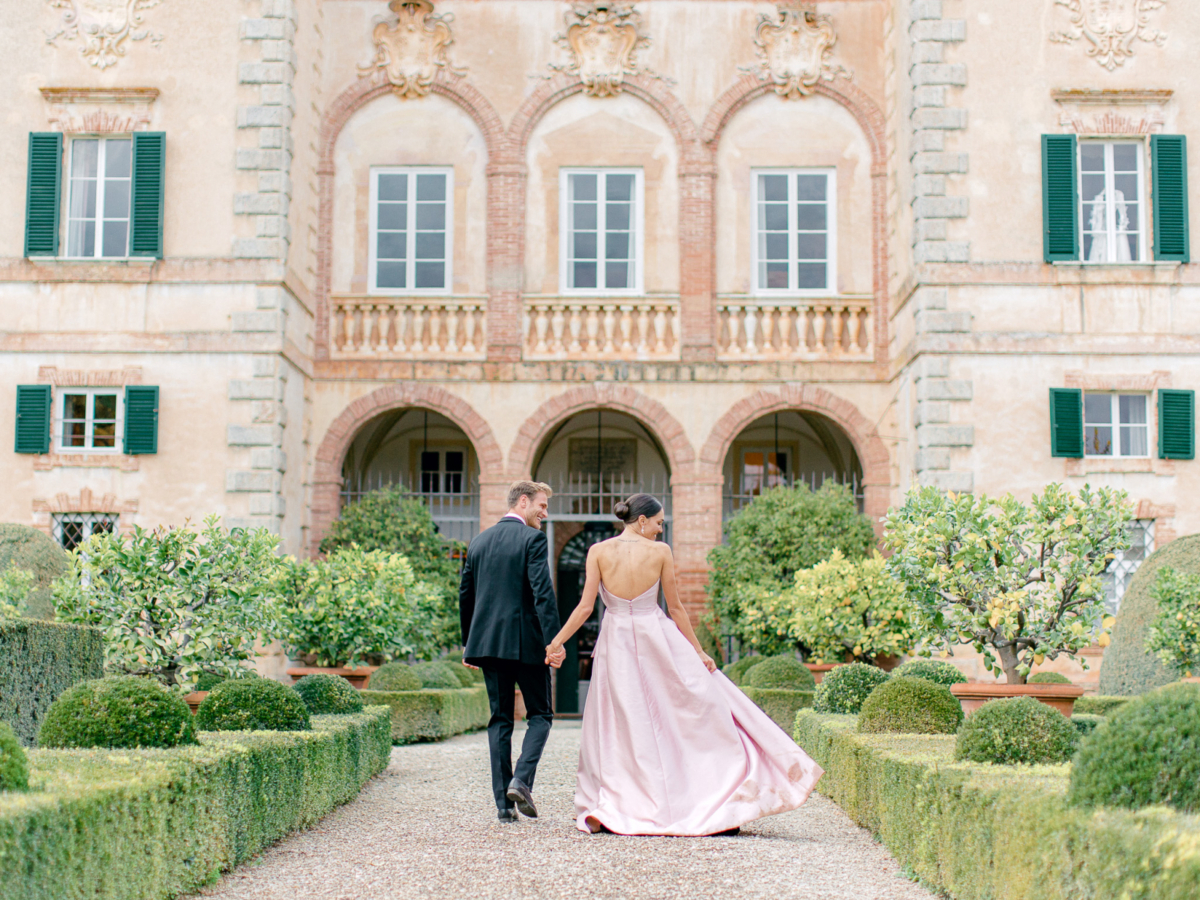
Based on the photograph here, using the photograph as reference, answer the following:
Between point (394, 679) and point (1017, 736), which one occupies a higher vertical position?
point (1017, 736)

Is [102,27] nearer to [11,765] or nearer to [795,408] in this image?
[795,408]

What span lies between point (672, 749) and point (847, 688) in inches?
134

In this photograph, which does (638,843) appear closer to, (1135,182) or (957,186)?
(957,186)

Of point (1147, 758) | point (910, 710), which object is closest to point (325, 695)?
point (910, 710)

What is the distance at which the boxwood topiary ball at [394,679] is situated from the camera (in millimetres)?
13797

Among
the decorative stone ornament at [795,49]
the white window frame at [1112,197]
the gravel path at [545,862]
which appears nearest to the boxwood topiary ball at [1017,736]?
the gravel path at [545,862]

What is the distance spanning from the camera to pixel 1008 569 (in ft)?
31.4

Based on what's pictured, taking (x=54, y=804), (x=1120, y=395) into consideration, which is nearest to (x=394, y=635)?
(x=1120, y=395)

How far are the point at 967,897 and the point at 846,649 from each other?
980 centimetres

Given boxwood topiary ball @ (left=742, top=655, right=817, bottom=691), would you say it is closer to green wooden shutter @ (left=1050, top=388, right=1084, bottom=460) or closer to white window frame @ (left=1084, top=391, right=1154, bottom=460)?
green wooden shutter @ (left=1050, top=388, right=1084, bottom=460)

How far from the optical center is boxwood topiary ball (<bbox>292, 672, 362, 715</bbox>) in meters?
9.68

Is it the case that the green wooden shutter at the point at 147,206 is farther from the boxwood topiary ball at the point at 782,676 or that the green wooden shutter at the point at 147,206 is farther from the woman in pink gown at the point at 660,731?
the woman in pink gown at the point at 660,731

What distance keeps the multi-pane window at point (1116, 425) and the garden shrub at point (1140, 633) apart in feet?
12.0

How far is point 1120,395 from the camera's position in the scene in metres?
16.5
